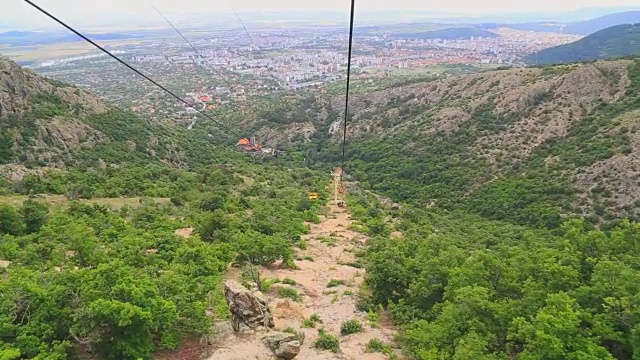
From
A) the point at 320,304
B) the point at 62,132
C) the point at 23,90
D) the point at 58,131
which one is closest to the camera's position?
the point at 320,304


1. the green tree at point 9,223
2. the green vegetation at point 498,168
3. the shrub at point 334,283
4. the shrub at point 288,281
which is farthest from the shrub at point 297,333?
the green vegetation at point 498,168

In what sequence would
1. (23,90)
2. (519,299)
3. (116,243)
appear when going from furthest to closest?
(23,90) < (116,243) < (519,299)

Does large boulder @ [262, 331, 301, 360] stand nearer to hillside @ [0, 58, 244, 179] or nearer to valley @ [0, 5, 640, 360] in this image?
valley @ [0, 5, 640, 360]

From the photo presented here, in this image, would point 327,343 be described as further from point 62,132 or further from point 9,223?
point 62,132

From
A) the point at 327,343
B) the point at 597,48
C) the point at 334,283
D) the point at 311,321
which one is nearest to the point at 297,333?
the point at 327,343

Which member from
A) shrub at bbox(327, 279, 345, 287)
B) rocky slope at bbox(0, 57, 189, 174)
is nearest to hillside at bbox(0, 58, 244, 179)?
rocky slope at bbox(0, 57, 189, 174)

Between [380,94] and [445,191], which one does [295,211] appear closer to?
[445,191]

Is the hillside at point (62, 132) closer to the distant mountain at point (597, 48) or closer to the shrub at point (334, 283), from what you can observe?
the shrub at point (334, 283)

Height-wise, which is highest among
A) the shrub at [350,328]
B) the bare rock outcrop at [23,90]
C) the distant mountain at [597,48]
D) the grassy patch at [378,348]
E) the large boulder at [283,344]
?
the distant mountain at [597,48]
